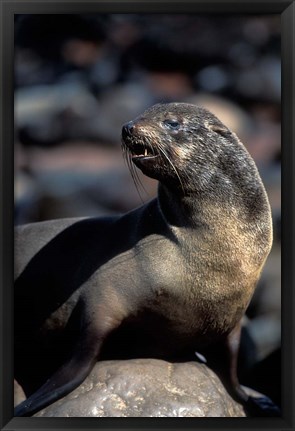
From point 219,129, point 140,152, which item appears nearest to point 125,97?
point 219,129

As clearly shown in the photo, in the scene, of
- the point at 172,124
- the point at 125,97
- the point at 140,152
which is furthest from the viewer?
the point at 125,97

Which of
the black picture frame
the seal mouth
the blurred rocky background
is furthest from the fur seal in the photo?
the blurred rocky background

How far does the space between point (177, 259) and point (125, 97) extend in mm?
2638

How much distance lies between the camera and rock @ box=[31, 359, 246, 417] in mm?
6000

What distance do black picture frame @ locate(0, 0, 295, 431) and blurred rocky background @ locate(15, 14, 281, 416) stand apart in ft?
0.66

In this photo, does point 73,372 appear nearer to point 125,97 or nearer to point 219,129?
point 219,129

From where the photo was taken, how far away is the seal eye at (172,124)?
20.1 ft

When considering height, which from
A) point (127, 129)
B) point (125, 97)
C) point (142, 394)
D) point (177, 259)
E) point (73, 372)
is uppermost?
point (125, 97)

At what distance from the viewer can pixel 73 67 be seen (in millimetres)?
8102

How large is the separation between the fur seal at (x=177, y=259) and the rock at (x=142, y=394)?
0.10m

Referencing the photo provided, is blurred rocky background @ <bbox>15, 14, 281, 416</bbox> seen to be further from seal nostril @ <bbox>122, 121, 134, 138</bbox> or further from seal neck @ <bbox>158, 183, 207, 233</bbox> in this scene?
seal nostril @ <bbox>122, 121, 134, 138</bbox>

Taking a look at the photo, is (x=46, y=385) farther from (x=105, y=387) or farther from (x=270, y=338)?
(x=270, y=338)
